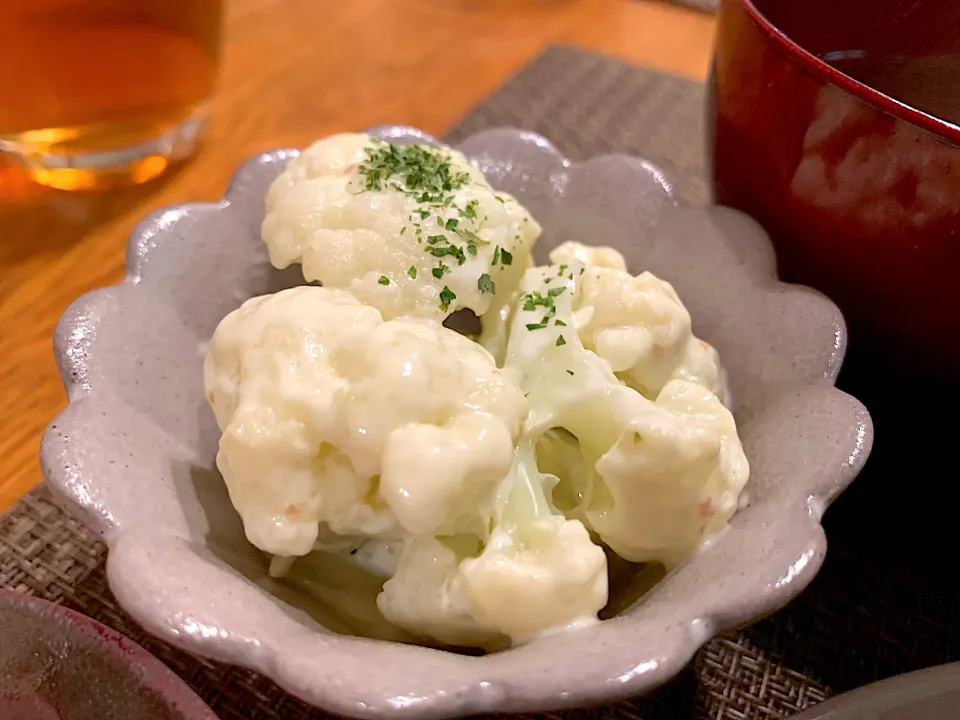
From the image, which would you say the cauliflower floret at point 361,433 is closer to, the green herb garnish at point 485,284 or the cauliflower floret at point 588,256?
the green herb garnish at point 485,284

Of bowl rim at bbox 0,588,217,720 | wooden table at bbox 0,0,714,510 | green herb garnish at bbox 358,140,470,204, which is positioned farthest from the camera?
wooden table at bbox 0,0,714,510

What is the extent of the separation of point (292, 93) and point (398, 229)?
71 cm

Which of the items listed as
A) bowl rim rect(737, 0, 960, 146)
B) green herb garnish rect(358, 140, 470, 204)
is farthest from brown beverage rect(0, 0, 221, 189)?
bowl rim rect(737, 0, 960, 146)

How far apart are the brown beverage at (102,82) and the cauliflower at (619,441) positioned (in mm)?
578

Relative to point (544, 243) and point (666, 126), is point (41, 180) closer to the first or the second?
point (544, 243)

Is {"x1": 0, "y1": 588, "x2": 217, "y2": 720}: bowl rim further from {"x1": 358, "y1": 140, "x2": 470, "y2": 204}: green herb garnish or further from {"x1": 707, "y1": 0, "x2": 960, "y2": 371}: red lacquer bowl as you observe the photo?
{"x1": 707, "y1": 0, "x2": 960, "y2": 371}: red lacquer bowl

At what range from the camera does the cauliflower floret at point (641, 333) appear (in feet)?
2.24

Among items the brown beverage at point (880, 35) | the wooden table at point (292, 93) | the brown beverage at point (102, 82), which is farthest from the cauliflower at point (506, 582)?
the brown beverage at point (102, 82)

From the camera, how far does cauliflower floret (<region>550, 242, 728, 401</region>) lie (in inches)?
26.9

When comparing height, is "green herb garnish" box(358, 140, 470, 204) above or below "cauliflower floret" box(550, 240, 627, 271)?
above

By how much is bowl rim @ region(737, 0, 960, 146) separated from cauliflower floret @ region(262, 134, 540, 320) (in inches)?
9.3

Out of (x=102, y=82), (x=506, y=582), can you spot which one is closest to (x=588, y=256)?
(x=506, y=582)

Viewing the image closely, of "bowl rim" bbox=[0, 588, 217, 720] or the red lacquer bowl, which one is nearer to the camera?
"bowl rim" bbox=[0, 588, 217, 720]

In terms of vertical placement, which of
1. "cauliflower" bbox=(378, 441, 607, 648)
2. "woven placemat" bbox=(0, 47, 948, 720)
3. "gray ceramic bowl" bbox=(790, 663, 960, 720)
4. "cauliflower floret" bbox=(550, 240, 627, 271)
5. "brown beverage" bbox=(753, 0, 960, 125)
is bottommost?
"woven placemat" bbox=(0, 47, 948, 720)
